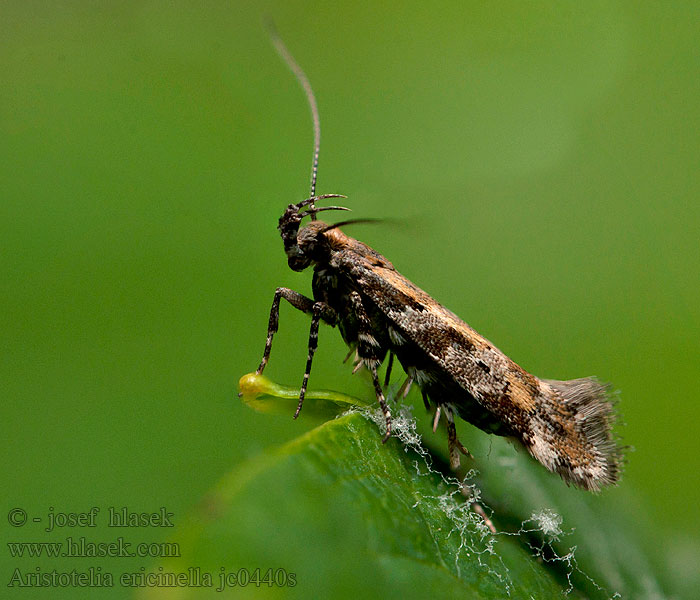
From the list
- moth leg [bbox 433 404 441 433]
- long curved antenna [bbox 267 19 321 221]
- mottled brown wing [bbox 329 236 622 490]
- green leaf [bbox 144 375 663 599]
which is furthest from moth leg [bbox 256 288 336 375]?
green leaf [bbox 144 375 663 599]

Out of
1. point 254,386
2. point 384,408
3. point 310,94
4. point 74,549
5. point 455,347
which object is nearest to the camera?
point 254,386

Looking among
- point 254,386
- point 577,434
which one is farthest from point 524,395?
point 254,386

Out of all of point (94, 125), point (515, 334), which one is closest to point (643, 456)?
point (515, 334)

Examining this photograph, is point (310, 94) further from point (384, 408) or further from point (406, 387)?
point (384, 408)

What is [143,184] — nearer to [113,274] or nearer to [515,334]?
[113,274]

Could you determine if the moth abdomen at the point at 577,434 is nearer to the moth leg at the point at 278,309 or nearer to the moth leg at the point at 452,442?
the moth leg at the point at 452,442

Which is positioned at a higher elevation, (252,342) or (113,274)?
(113,274)

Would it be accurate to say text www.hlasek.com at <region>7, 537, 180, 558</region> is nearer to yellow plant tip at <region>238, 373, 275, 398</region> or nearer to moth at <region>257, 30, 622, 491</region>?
yellow plant tip at <region>238, 373, 275, 398</region>

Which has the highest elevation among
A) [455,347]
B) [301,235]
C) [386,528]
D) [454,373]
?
[301,235]
